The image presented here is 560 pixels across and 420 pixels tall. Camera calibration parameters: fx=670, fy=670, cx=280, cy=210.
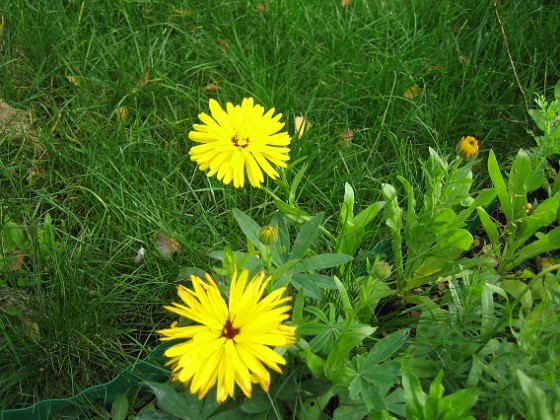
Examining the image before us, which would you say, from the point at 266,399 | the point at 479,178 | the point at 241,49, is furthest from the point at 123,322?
the point at 479,178

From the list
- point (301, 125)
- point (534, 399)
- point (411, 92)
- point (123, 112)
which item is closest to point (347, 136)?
point (301, 125)

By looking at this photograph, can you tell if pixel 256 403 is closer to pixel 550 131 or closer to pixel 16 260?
pixel 16 260

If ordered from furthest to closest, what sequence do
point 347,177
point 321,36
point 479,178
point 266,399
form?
point 321,36, point 479,178, point 347,177, point 266,399

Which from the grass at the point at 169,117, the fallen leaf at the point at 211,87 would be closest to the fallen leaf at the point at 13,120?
the grass at the point at 169,117

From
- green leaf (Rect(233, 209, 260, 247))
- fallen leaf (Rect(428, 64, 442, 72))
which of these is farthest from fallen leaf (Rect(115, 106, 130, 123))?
fallen leaf (Rect(428, 64, 442, 72))

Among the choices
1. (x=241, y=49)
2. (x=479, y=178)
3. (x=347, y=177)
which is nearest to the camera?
(x=347, y=177)

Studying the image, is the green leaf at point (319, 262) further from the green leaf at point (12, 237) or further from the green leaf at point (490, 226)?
the green leaf at point (12, 237)

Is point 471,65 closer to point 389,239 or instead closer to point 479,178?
point 479,178
